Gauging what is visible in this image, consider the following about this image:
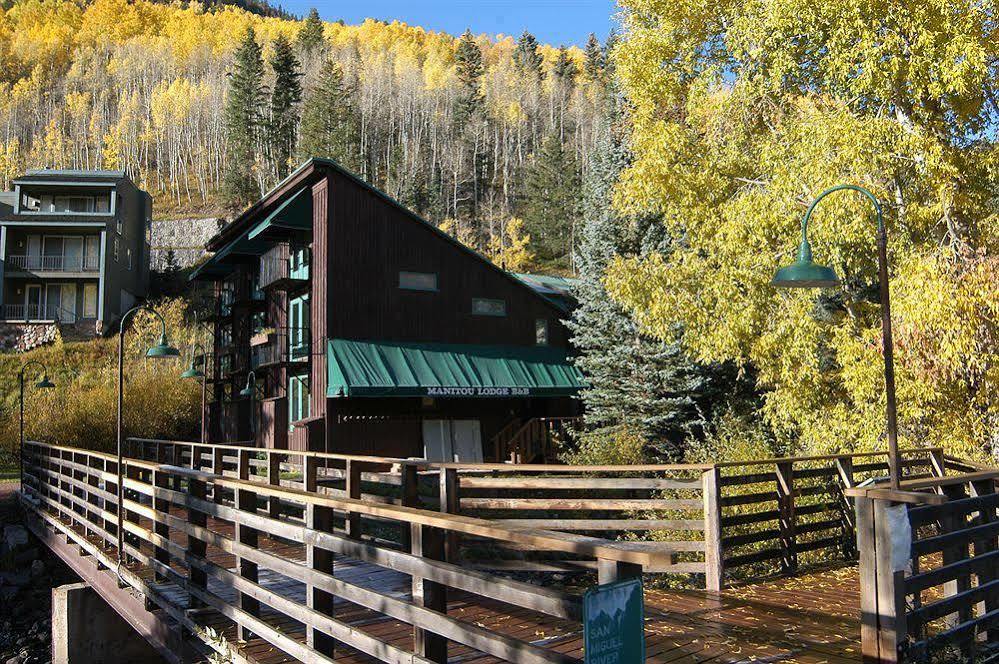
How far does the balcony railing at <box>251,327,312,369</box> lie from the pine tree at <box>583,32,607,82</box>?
76.1 meters

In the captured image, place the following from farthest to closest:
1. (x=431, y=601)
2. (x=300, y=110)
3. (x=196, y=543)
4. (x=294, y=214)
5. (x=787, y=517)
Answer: (x=300, y=110) → (x=294, y=214) → (x=787, y=517) → (x=196, y=543) → (x=431, y=601)

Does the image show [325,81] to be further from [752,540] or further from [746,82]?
[752,540]

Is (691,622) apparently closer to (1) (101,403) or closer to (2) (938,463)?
(2) (938,463)

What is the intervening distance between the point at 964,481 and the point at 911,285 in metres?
6.41

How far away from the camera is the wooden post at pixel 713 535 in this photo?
8.28m

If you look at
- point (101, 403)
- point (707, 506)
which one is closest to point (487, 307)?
point (101, 403)

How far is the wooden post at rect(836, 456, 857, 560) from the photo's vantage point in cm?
1020

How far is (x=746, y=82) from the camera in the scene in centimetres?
1491

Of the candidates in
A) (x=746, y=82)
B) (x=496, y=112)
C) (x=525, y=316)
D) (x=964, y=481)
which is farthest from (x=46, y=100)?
(x=964, y=481)

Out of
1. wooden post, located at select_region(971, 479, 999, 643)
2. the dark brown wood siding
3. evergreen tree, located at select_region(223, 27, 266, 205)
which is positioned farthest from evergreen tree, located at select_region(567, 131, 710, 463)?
evergreen tree, located at select_region(223, 27, 266, 205)

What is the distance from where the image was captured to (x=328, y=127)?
74.1 metres

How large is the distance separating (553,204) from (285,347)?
4593 centimetres

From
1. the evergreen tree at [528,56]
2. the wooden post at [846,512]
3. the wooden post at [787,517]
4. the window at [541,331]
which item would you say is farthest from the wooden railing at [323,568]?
the evergreen tree at [528,56]

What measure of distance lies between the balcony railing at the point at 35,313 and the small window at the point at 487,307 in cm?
3109
